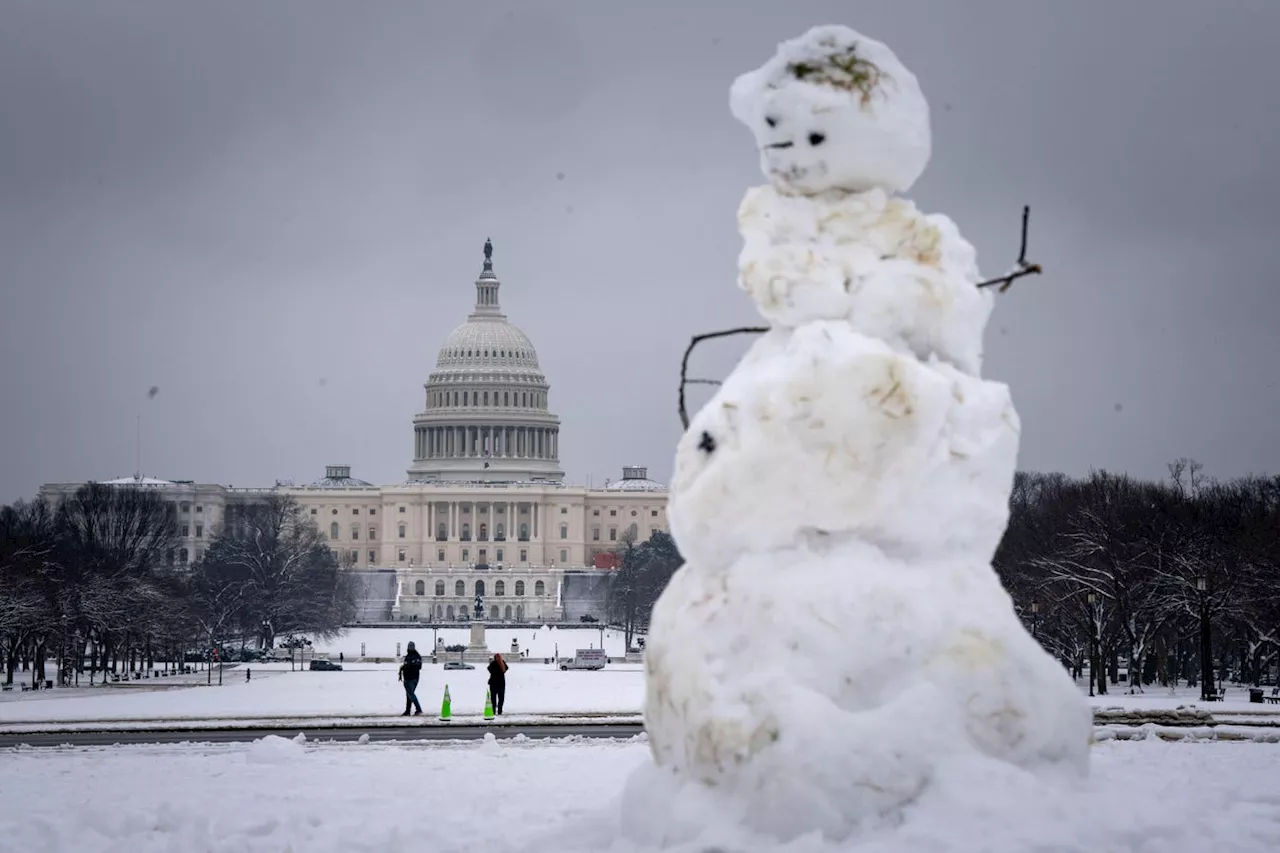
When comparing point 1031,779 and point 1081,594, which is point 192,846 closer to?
point 1031,779

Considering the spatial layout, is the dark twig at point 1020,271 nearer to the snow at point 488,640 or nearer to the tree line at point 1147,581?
the tree line at point 1147,581

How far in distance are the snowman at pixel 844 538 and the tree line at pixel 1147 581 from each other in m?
30.1

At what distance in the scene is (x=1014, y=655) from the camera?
11.9 meters

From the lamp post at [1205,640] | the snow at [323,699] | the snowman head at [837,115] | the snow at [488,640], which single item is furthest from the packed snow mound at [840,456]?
the snow at [488,640]

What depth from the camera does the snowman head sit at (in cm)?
1278

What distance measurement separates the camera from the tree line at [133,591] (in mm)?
55250

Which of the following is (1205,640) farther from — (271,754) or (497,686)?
(271,754)

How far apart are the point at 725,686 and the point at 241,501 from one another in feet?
632

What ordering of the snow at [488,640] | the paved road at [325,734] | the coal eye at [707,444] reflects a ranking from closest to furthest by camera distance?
the coal eye at [707,444]
the paved road at [325,734]
the snow at [488,640]

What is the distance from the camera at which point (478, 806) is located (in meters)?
15.4

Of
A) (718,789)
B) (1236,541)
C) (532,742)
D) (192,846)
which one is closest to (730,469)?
(718,789)

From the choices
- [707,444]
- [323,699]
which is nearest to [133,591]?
[323,699]

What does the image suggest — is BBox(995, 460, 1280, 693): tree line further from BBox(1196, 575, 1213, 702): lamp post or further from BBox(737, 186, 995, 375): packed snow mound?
BBox(737, 186, 995, 375): packed snow mound

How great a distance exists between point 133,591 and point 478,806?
47.1 metres
